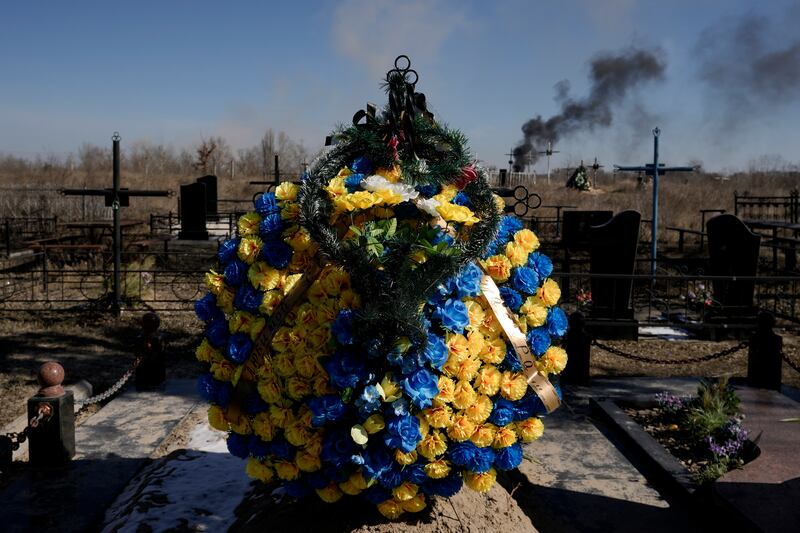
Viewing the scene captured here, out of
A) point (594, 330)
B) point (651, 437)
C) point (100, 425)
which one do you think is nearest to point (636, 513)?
point (651, 437)

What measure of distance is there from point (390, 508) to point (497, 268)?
1.19m

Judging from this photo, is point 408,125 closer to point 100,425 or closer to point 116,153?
point 100,425

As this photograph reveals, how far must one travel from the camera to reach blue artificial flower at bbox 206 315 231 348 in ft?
11.1

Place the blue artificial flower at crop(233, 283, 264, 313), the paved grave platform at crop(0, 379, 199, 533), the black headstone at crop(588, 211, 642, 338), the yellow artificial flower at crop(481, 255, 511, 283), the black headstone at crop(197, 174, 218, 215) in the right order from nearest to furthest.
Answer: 1. the blue artificial flower at crop(233, 283, 264, 313)
2. the yellow artificial flower at crop(481, 255, 511, 283)
3. the paved grave platform at crop(0, 379, 199, 533)
4. the black headstone at crop(588, 211, 642, 338)
5. the black headstone at crop(197, 174, 218, 215)

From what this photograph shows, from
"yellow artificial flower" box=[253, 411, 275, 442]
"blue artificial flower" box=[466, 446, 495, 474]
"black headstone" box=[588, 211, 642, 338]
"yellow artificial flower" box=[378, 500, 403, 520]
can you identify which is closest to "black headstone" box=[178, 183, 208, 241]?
"black headstone" box=[588, 211, 642, 338]

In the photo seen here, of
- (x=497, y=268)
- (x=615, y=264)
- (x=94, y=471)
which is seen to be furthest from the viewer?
(x=615, y=264)

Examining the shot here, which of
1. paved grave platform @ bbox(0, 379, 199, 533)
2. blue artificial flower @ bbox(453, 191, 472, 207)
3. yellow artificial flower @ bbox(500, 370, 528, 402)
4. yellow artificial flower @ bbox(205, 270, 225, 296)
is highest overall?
blue artificial flower @ bbox(453, 191, 472, 207)

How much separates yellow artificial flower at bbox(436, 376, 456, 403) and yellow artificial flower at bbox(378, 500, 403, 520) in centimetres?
56

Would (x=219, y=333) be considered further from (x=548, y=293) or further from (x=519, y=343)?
(x=548, y=293)

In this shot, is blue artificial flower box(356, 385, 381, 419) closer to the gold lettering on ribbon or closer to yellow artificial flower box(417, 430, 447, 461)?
yellow artificial flower box(417, 430, 447, 461)

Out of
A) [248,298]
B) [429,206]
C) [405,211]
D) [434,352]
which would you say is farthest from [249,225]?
[434,352]

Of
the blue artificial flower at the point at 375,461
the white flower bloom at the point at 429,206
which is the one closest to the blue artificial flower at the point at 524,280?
the white flower bloom at the point at 429,206

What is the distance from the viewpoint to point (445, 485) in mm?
3234

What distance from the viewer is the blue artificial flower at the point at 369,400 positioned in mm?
2941
